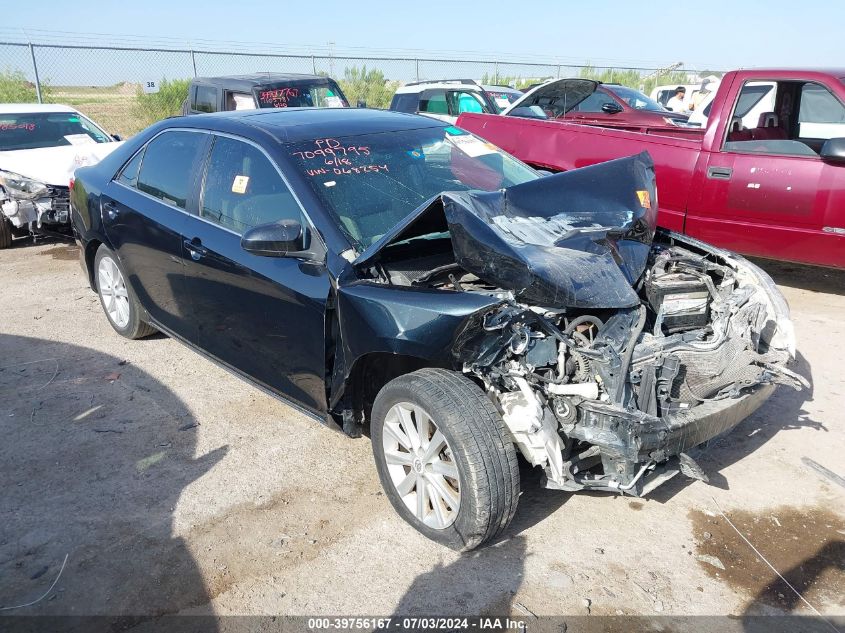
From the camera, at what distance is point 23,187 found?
778cm

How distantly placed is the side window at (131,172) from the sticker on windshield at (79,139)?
4.63 metres

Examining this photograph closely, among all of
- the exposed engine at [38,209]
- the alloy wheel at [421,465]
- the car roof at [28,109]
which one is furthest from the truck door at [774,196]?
the car roof at [28,109]

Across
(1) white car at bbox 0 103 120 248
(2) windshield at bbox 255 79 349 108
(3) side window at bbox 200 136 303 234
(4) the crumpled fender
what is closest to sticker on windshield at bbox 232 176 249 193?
(3) side window at bbox 200 136 303 234

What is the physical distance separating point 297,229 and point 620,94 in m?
9.49

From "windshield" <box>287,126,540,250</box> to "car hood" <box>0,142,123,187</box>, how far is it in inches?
199

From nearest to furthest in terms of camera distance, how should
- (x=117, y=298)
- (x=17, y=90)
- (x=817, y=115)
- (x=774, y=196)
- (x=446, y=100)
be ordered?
(x=117, y=298) → (x=774, y=196) → (x=817, y=115) → (x=446, y=100) → (x=17, y=90)

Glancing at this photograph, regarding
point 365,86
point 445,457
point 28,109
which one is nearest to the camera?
point 445,457

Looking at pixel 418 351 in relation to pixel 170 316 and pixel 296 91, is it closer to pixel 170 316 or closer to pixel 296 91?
pixel 170 316

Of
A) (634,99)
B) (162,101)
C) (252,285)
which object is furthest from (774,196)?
(162,101)

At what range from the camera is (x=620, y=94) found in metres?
11.3

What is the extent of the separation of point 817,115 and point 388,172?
15.8 feet

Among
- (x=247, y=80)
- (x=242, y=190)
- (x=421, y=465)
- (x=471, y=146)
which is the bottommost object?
(x=421, y=465)

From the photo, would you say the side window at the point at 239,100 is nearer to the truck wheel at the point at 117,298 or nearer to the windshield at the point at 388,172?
the truck wheel at the point at 117,298

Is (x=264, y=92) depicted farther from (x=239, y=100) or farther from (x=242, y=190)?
(x=242, y=190)
